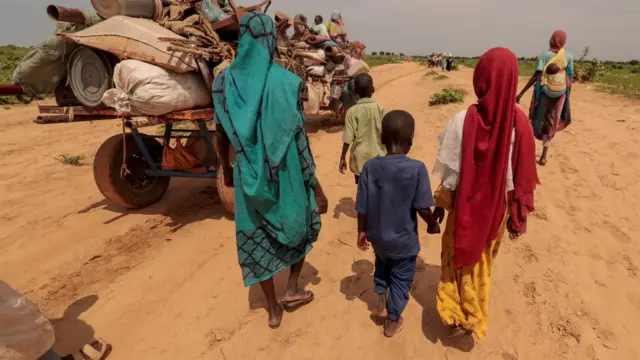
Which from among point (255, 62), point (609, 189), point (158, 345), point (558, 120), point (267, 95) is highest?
point (255, 62)

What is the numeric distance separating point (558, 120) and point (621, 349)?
386cm

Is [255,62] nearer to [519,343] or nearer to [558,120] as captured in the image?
[519,343]

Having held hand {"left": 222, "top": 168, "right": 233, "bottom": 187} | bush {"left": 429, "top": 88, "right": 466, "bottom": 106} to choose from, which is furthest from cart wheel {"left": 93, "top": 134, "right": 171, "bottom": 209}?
bush {"left": 429, "top": 88, "right": 466, "bottom": 106}

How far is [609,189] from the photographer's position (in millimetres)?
4895

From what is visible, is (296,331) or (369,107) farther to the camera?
(369,107)

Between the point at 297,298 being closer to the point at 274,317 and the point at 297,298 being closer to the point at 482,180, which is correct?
the point at 274,317

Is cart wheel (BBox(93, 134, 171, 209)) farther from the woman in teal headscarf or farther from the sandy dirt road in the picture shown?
the woman in teal headscarf

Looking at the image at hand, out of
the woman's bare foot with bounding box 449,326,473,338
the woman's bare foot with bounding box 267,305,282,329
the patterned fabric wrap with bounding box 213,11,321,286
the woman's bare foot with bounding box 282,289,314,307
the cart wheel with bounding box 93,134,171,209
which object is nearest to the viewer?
the patterned fabric wrap with bounding box 213,11,321,286

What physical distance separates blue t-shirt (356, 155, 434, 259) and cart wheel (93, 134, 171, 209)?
3.50 metres

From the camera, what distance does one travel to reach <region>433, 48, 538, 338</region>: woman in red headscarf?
197 centimetres

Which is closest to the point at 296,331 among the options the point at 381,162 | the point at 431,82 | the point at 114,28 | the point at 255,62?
the point at 381,162

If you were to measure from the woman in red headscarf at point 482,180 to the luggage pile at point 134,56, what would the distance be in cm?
180

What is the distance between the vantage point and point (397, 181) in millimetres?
2254

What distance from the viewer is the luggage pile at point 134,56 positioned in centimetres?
350
